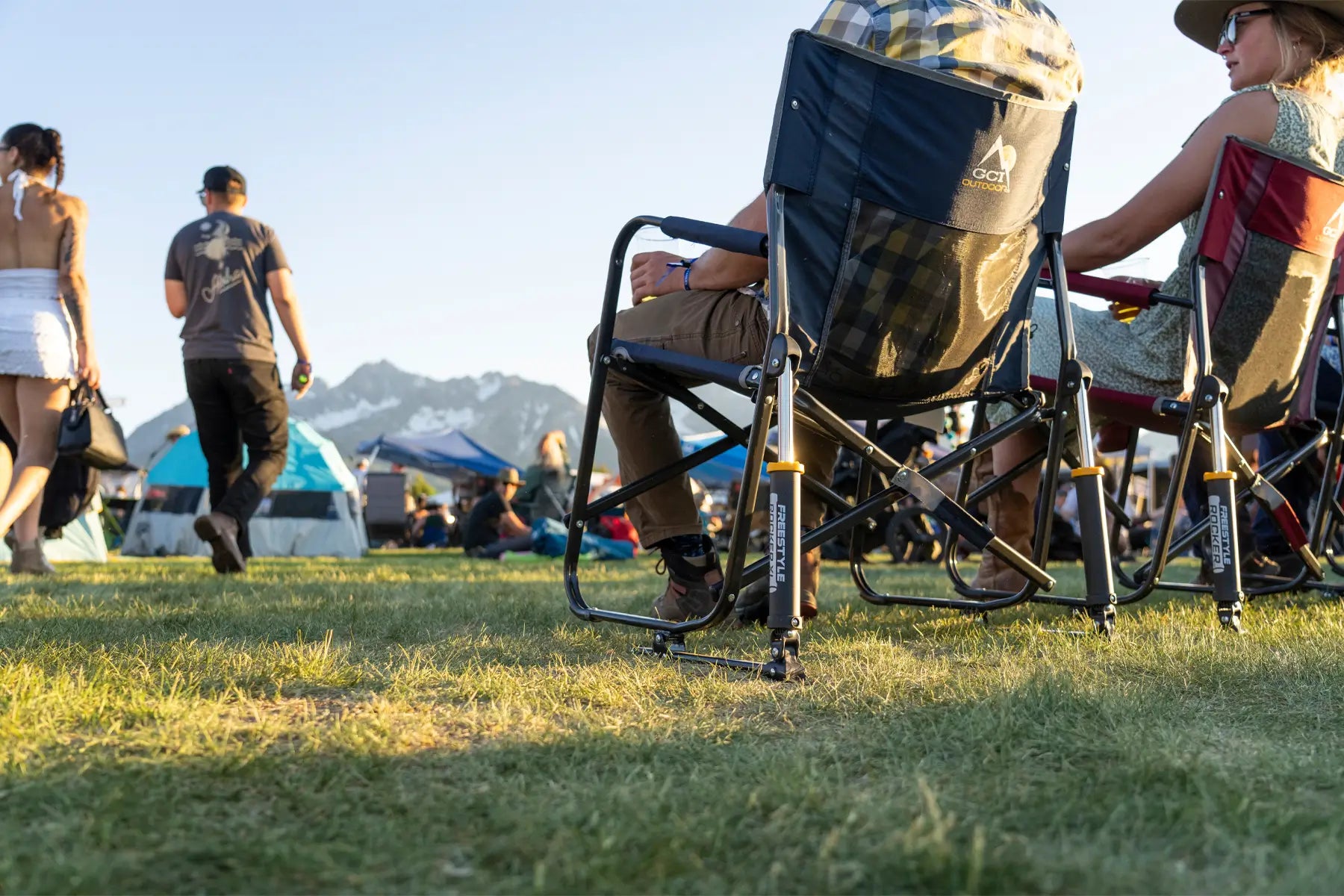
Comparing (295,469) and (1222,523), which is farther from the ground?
(1222,523)

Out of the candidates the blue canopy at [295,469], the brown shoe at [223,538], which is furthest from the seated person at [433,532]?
the brown shoe at [223,538]

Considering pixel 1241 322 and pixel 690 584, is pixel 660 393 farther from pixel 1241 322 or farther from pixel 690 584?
pixel 1241 322

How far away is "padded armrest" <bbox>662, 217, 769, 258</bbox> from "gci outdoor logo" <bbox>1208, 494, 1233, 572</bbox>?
4.87ft

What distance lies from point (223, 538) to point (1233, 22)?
4.70 m

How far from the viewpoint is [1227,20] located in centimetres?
353

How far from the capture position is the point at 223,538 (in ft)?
18.4

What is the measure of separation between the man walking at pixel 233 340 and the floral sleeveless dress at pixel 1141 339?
3874 mm

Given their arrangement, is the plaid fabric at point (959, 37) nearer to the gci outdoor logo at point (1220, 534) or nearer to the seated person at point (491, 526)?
the gci outdoor logo at point (1220, 534)

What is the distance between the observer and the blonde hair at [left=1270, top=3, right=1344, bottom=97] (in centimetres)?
334

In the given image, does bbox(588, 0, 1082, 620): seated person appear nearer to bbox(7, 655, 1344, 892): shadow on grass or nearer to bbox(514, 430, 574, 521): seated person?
bbox(7, 655, 1344, 892): shadow on grass

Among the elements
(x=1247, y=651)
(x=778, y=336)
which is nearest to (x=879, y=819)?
(x=778, y=336)

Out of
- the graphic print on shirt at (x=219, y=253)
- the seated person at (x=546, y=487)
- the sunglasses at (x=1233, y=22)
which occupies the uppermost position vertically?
the sunglasses at (x=1233, y=22)

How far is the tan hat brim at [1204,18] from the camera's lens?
357 centimetres

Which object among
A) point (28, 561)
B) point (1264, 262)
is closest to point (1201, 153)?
point (1264, 262)
